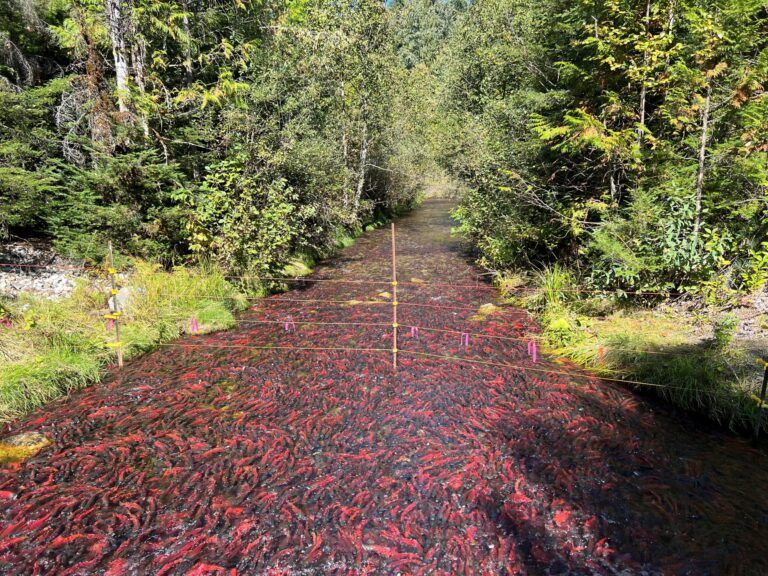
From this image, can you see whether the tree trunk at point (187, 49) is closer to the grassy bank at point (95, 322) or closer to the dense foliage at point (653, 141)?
the grassy bank at point (95, 322)

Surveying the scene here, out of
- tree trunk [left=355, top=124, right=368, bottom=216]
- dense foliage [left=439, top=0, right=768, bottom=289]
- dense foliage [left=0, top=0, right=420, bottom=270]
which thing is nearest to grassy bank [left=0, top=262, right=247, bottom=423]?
dense foliage [left=0, top=0, right=420, bottom=270]

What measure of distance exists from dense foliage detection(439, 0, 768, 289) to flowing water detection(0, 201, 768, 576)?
2.97m

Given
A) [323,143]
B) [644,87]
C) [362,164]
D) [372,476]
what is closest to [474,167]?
[323,143]

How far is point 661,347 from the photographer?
7.16m

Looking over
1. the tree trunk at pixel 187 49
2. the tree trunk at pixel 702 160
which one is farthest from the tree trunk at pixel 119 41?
the tree trunk at pixel 702 160

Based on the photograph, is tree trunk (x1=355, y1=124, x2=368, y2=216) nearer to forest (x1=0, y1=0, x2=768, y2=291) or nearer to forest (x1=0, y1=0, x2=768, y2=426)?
forest (x1=0, y1=0, x2=768, y2=291)

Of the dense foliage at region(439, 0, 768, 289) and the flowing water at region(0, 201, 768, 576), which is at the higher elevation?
the dense foliage at region(439, 0, 768, 289)

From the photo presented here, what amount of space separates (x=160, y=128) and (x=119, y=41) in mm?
1971

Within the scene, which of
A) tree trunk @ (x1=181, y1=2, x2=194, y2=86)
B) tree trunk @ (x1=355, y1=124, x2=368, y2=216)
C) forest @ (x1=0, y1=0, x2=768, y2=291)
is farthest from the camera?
tree trunk @ (x1=355, y1=124, x2=368, y2=216)

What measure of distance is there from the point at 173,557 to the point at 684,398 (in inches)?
271

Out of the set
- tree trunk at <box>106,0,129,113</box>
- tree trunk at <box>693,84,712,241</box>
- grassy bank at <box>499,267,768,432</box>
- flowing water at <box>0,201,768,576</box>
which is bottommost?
flowing water at <box>0,201,768,576</box>

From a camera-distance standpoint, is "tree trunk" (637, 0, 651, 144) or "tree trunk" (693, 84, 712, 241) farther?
"tree trunk" (637, 0, 651, 144)

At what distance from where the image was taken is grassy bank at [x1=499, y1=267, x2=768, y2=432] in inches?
241

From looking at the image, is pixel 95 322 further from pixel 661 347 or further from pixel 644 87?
pixel 644 87
